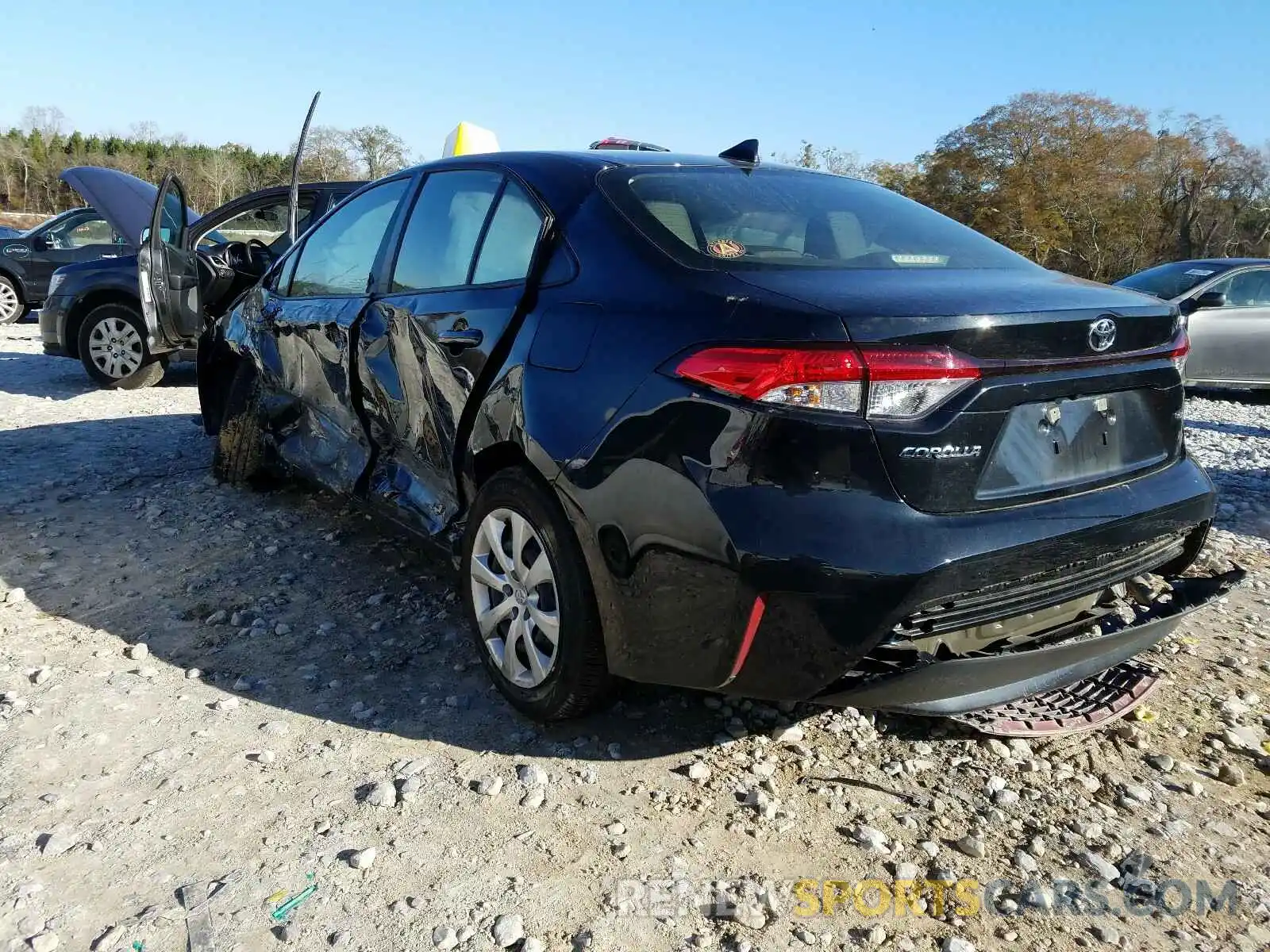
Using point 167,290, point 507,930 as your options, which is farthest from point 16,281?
point 507,930

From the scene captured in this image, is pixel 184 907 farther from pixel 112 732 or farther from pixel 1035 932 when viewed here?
pixel 1035 932

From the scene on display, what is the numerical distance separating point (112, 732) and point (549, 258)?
189cm

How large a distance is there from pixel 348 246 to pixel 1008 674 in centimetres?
309

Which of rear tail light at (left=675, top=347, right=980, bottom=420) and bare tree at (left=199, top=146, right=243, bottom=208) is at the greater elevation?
bare tree at (left=199, top=146, right=243, bottom=208)

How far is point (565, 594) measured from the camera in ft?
8.16

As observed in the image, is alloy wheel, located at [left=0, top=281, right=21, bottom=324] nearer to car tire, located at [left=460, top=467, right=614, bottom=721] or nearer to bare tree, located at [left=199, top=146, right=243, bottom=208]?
car tire, located at [left=460, top=467, right=614, bottom=721]

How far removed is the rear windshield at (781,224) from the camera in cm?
247

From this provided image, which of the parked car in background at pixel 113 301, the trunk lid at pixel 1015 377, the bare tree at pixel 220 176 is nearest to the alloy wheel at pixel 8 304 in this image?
the parked car in background at pixel 113 301

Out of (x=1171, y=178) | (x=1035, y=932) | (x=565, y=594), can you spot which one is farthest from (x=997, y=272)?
(x=1171, y=178)

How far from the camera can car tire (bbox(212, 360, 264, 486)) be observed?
4707 millimetres

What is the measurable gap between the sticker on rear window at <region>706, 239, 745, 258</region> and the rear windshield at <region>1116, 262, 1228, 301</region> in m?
8.25

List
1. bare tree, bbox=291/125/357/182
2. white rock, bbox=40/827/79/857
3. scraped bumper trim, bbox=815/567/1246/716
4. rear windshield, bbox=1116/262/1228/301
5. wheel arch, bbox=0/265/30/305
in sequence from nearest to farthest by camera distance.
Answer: scraped bumper trim, bbox=815/567/1246/716 → white rock, bbox=40/827/79/857 → rear windshield, bbox=1116/262/1228/301 → wheel arch, bbox=0/265/30/305 → bare tree, bbox=291/125/357/182

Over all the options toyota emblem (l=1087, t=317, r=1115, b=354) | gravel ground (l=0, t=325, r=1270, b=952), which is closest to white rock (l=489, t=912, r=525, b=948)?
gravel ground (l=0, t=325, r=1270, b=952)

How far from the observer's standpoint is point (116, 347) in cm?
848
